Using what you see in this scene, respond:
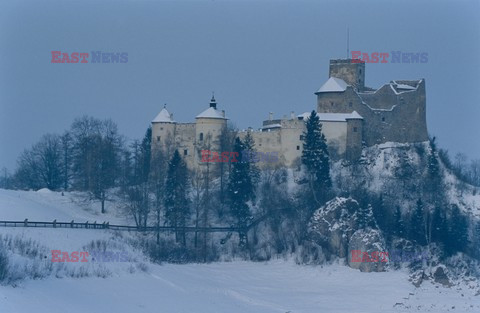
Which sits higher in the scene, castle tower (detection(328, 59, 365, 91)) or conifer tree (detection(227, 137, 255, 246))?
castle tower (detection(328, 59, 365, 91))

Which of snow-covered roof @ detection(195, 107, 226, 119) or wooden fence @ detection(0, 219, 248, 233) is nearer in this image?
wooden fence @ detection(0, 219, 248, 233)

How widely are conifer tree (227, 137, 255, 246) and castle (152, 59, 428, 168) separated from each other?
26.0ft

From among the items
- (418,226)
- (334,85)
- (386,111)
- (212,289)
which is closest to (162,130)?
(334,85)

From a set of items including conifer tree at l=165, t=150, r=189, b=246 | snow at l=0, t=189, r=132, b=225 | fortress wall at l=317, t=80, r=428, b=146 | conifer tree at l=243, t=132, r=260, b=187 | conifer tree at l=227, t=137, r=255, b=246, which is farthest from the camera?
Answer: fortress wall at l=317, t=80, r=428, b=146

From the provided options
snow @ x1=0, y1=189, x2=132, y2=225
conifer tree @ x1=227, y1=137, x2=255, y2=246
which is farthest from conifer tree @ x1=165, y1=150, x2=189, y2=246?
snow @ x1=0, y1=189, x2=132, y2=225

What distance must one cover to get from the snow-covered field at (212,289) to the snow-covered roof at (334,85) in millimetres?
19286

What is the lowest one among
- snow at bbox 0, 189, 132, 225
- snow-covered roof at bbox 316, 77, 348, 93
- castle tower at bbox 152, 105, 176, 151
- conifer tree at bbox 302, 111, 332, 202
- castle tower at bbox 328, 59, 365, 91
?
snow at bbox 0, 189, 132, 225

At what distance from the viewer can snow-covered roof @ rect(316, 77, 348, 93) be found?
77.4m

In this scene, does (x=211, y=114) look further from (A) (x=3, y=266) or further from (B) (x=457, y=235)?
(A) (x=3, y=266)

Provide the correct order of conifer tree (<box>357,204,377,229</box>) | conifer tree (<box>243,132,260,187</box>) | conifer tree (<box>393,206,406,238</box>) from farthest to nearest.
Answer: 1. conifer tree (<box>243,132,260,187</box>)
2. conifer tree (<box>393,206,406,238</box>)
3. conifer tree (<box>357,204,377,229</box>)

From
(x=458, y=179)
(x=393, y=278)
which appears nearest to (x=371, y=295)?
(x=393, y=278)

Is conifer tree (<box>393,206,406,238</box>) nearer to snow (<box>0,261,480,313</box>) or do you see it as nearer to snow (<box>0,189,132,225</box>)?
snow (<box>0,261,480,313</box>)

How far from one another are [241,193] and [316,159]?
229 inches

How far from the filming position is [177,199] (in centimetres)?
6731
